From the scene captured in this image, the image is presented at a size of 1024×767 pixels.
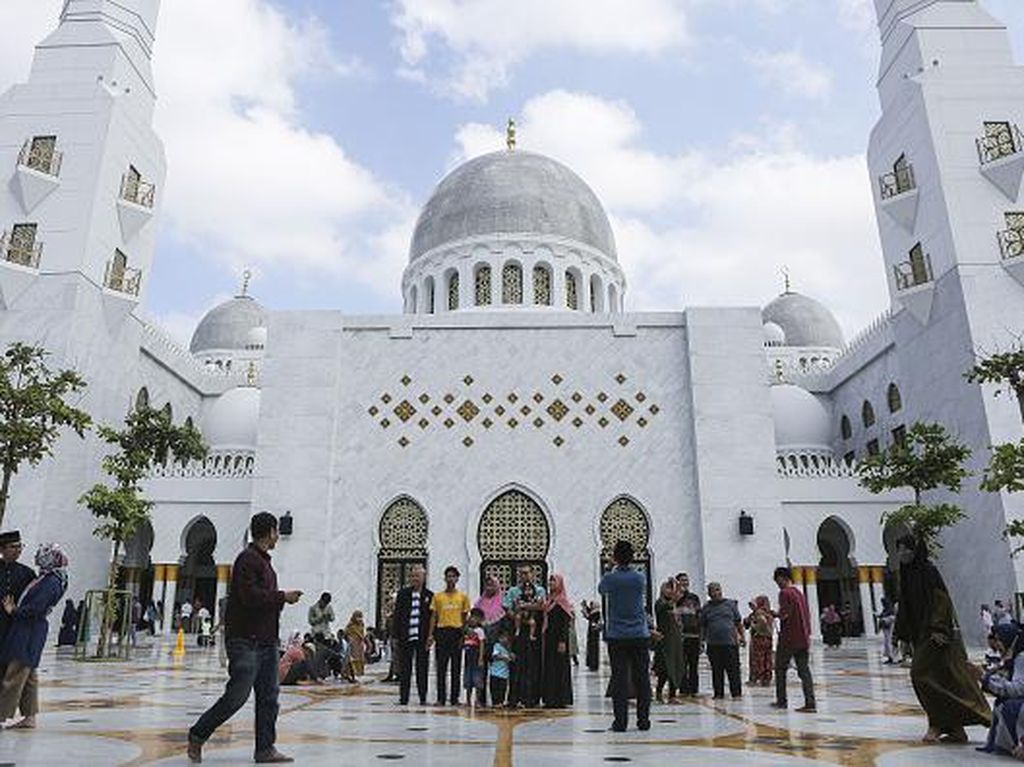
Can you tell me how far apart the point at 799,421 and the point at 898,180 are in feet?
30.0

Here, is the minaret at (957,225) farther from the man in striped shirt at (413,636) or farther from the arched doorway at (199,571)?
the arched doorway at (199,571)

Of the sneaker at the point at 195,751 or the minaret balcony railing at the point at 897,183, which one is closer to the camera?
the sneaker at the point at 195,751

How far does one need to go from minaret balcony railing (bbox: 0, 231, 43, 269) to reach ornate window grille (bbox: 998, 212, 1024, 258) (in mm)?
22702

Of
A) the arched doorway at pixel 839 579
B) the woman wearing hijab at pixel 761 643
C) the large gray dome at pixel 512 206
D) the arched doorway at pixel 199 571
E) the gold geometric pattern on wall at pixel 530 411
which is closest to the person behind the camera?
the woman wearing hijab at pixel 761 643

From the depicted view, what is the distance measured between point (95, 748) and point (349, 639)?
6804 millimetres

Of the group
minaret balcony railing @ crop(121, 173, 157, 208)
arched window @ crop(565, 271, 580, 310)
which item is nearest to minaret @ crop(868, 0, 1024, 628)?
arched window @ crop(565, 271, 580, 310)

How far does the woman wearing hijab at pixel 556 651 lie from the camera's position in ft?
23.8

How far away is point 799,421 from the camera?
27.0m

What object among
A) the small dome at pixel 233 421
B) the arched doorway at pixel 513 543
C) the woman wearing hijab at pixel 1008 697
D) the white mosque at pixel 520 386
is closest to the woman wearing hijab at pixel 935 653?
the woman wearing hijab at pixel 1008 697

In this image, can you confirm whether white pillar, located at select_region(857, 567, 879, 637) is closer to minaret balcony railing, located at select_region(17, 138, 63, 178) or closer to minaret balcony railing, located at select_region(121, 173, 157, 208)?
minaret balcony railing, located at select_region(121, 173, 157, 208)

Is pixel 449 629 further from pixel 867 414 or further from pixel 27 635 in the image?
pixel 867 414

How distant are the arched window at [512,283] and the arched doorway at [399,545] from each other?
7.77m

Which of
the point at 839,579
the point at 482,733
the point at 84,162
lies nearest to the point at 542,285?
the point at 84,162

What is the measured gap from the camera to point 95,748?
14.9 ft
